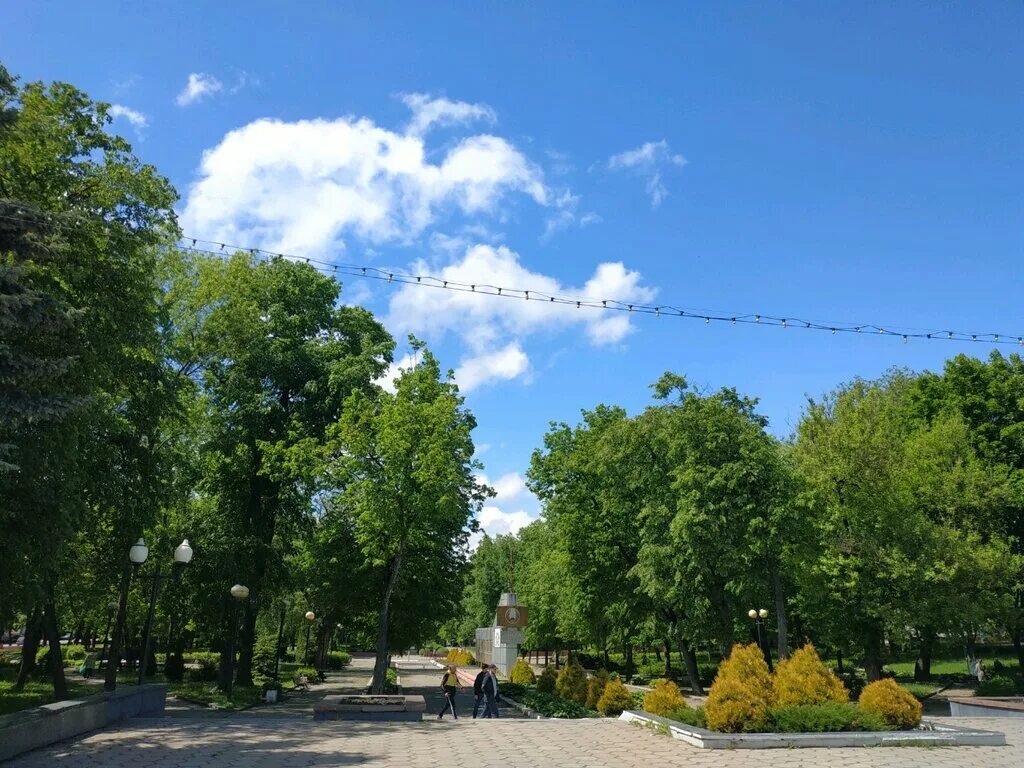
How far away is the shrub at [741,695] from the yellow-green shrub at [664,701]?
1.65m

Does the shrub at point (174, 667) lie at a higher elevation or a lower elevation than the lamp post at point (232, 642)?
lower

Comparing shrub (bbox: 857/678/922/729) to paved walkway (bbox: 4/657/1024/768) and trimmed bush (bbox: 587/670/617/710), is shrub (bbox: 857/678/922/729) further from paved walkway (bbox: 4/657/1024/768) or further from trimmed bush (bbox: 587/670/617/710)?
trimmed bush (bbox: 587/670/617/710)

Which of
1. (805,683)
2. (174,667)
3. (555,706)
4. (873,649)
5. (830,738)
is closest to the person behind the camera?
(830,738)

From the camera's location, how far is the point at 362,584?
88.4ft

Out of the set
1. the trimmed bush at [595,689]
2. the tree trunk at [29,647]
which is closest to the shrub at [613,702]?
the trimmed bush at [595,689]

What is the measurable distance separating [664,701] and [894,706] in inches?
180

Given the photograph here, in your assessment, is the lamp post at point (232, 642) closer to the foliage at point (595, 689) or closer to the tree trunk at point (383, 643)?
the tree trunk at point (383, 643)

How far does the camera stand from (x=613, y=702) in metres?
19.6

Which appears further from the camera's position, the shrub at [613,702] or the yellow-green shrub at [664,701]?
A: the shrub at [613,702]

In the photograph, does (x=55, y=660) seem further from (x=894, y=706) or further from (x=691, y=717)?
(x=894, y=706)

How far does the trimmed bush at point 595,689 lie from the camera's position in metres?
20.5

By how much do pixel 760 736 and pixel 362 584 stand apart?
16792 millimetres

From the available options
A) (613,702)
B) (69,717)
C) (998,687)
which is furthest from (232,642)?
(998,687)

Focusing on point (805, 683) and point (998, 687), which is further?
point (998, 687)
